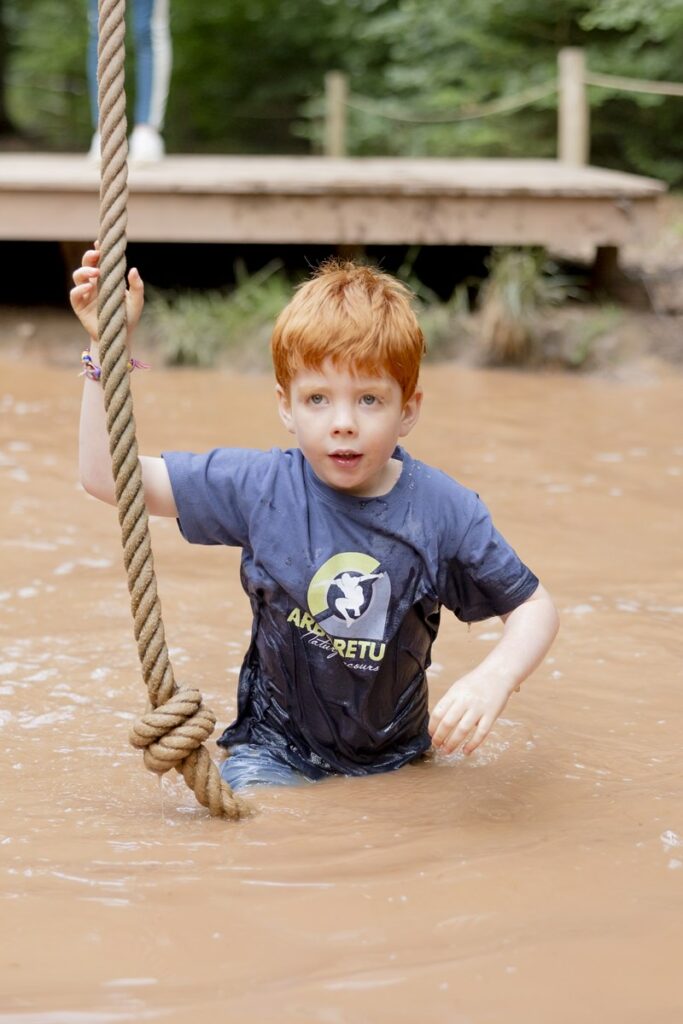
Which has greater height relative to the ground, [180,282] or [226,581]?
[180,282]

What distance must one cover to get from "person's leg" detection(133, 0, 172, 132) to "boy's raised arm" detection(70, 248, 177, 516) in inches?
199

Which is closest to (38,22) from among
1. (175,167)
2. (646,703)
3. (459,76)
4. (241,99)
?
(241,99)

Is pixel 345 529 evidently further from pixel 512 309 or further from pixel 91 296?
pixel 512 309

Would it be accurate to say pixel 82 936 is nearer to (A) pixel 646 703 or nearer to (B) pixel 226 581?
(A) pixel 646 703

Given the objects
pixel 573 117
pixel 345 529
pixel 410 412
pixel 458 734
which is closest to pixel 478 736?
pixel 458 734

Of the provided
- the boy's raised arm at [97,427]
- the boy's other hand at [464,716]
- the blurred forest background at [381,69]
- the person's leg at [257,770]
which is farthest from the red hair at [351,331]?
the blurred forest background at [381,69]

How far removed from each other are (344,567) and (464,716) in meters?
0.36

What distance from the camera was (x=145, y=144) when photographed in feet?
23.2

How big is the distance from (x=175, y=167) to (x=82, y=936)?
6.42m

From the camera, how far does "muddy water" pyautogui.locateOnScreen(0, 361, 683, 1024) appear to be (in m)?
1.63

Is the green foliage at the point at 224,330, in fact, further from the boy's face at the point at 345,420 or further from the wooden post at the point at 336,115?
the wooden post at the point at 336,115

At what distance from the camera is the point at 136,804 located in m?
2.26

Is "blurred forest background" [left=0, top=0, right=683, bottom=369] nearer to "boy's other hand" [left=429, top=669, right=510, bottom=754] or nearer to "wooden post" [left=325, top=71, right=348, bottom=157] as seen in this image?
"wooden post" [left=325, top=71, right=348, bottom=157]

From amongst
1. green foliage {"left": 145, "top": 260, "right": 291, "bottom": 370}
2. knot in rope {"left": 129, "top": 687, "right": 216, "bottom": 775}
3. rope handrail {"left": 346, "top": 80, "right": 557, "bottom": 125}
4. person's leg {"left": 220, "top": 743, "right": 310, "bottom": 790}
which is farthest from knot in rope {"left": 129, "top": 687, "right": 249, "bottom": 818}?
rope handrail {"left": 346, "top": 80, "right": 557, "bottom": 125}
